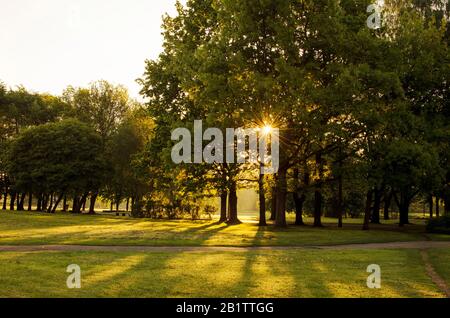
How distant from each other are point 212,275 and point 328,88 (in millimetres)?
23544

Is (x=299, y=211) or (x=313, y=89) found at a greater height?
(x=313, y=89)

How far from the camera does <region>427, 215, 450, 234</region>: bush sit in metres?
Answer: 42.8

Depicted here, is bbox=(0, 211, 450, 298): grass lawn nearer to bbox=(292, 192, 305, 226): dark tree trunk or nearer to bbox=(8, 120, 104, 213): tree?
bbox=(292, 192, 305, 226): dark tree trunk

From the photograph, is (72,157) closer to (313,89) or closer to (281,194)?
(281,194)

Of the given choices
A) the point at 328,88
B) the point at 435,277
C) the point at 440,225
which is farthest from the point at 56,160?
the point at 435,277

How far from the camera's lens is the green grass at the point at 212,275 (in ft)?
47.4

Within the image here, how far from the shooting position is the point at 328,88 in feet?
123

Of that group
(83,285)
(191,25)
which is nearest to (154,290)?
(83,285)

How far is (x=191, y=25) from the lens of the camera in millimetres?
50375

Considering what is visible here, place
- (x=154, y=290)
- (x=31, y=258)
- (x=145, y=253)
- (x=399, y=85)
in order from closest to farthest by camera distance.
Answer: (x=154, y=290) → (x=31, y=258) → (x=145, y=253) → (x=399, y=85)

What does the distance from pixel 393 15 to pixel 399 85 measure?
15.2 meters

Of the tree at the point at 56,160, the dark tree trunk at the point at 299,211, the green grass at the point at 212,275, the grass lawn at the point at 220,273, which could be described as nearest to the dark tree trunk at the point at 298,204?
the dark tree trunk at the point at 299,211

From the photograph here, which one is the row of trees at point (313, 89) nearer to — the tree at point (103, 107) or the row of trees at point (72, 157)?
the row of trees at point (72, 157)

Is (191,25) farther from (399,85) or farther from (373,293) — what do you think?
(373,293)
